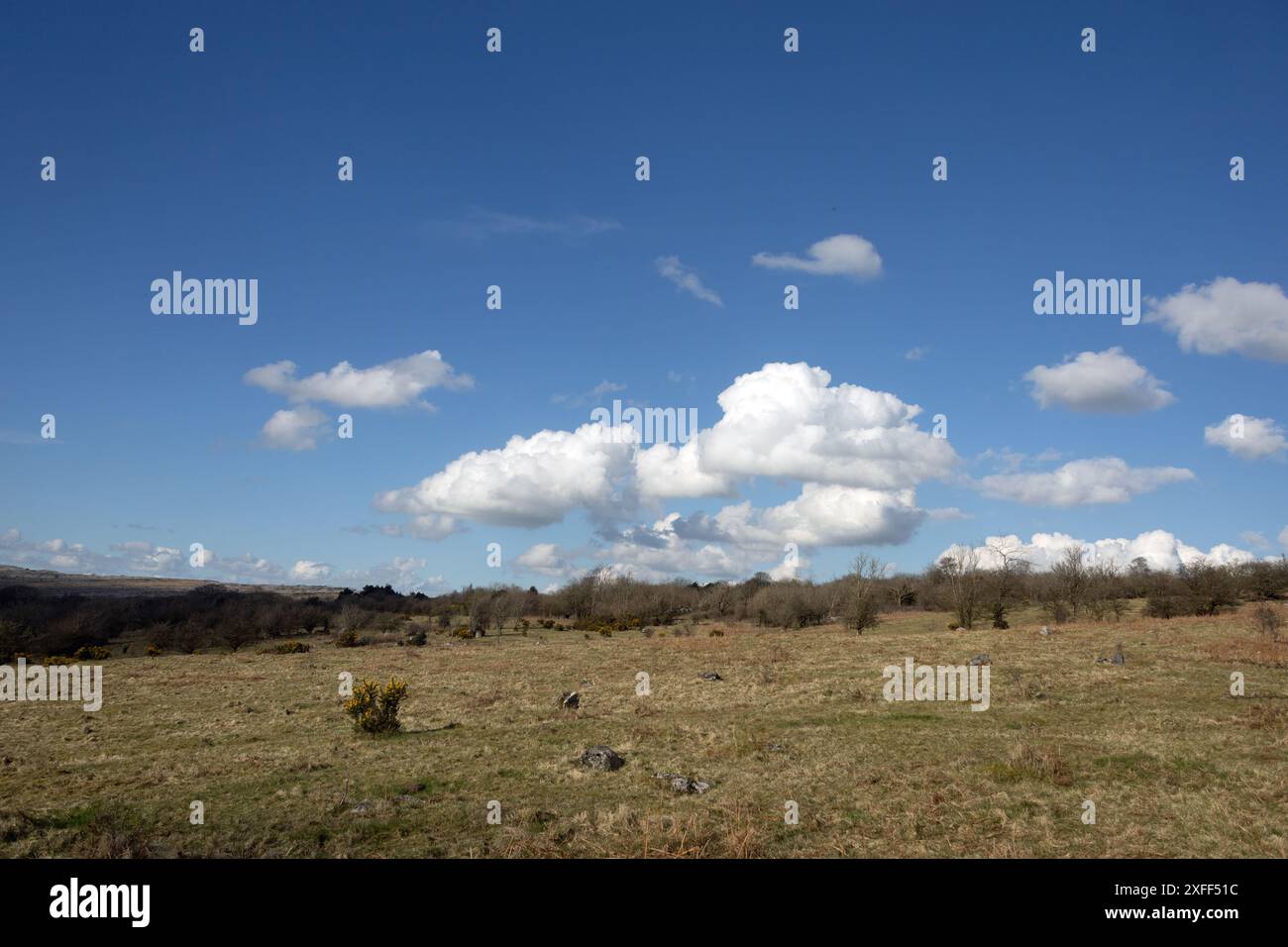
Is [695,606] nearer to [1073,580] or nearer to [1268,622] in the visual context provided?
[1073,580]

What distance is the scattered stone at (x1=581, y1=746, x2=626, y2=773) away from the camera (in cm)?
1689

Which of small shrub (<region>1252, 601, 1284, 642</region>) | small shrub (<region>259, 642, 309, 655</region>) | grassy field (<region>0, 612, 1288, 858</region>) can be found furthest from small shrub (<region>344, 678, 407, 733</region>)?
small shrub (<region>259, 642, 309, 655</region>)

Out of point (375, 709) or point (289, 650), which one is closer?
point (375, 709)

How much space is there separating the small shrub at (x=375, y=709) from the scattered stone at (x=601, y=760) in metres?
7.67

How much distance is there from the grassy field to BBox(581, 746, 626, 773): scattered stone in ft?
0.93

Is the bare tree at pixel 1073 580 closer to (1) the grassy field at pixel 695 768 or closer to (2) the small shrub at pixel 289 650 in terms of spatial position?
(1) the grassy field at pixel 695 768

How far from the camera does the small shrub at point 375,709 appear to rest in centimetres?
2191

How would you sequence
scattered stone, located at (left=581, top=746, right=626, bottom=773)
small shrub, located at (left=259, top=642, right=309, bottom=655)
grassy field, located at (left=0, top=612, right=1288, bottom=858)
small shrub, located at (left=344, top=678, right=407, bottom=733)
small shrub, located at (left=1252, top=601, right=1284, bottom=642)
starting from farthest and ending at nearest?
small shrub, located at (left=259, top=642, right=309, bottom=655), small shrub, located at (left=1252, top=601, right=1284, bottom=642), small shrub, located at (left=344, top=678, right=407, bottom=733), scattered stone, located at (left=581, top=746, right=626, bottom=773), grassy field, located at (left=0, top=612, right=1288, bottom=858)

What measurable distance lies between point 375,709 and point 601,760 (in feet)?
28.3

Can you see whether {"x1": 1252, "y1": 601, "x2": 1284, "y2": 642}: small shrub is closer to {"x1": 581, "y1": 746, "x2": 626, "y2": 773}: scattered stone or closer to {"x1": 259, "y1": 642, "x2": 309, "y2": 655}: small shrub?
{"x1": 581, "y1": 746, "x2": 626, "y2": 773}: scattered stone

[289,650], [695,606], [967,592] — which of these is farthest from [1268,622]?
[695,606]

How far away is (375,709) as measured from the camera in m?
22.0
